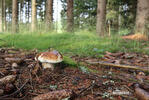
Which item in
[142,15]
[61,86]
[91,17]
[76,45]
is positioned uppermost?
[91,17]

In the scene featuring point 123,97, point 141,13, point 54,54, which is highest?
point 141,13

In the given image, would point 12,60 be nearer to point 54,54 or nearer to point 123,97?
point 54,54

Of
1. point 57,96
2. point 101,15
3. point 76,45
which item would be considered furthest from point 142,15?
point 57,96

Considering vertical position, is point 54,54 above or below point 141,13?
below

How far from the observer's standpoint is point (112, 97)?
125 cm

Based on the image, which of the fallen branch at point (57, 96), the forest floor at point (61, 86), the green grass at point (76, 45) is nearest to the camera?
the fallen branch at point (57, 96)

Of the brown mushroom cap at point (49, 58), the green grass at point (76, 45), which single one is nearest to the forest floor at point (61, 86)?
the brown mushroom cap at point (49, 58)

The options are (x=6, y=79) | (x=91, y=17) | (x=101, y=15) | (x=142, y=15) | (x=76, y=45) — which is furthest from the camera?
(x=91, y=17)

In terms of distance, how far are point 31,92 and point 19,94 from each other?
4.3 inches

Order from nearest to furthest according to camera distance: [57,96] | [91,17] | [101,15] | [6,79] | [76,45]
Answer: [57,96] → [6,79] → [76,45] → [101,15] → [91,17]

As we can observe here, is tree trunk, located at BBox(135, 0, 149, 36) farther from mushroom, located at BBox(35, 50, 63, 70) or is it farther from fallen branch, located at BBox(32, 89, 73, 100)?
fallen branch, located at BBox(32, 89, 73, 100)

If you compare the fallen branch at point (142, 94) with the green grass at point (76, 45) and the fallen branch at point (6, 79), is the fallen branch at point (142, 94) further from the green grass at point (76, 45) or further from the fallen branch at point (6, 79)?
the green grass at point (76, 45)

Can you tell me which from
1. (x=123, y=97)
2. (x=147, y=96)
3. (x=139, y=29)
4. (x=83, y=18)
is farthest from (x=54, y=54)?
(x=83, y=18)

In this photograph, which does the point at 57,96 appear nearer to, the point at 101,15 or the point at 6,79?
the point at 6,79
